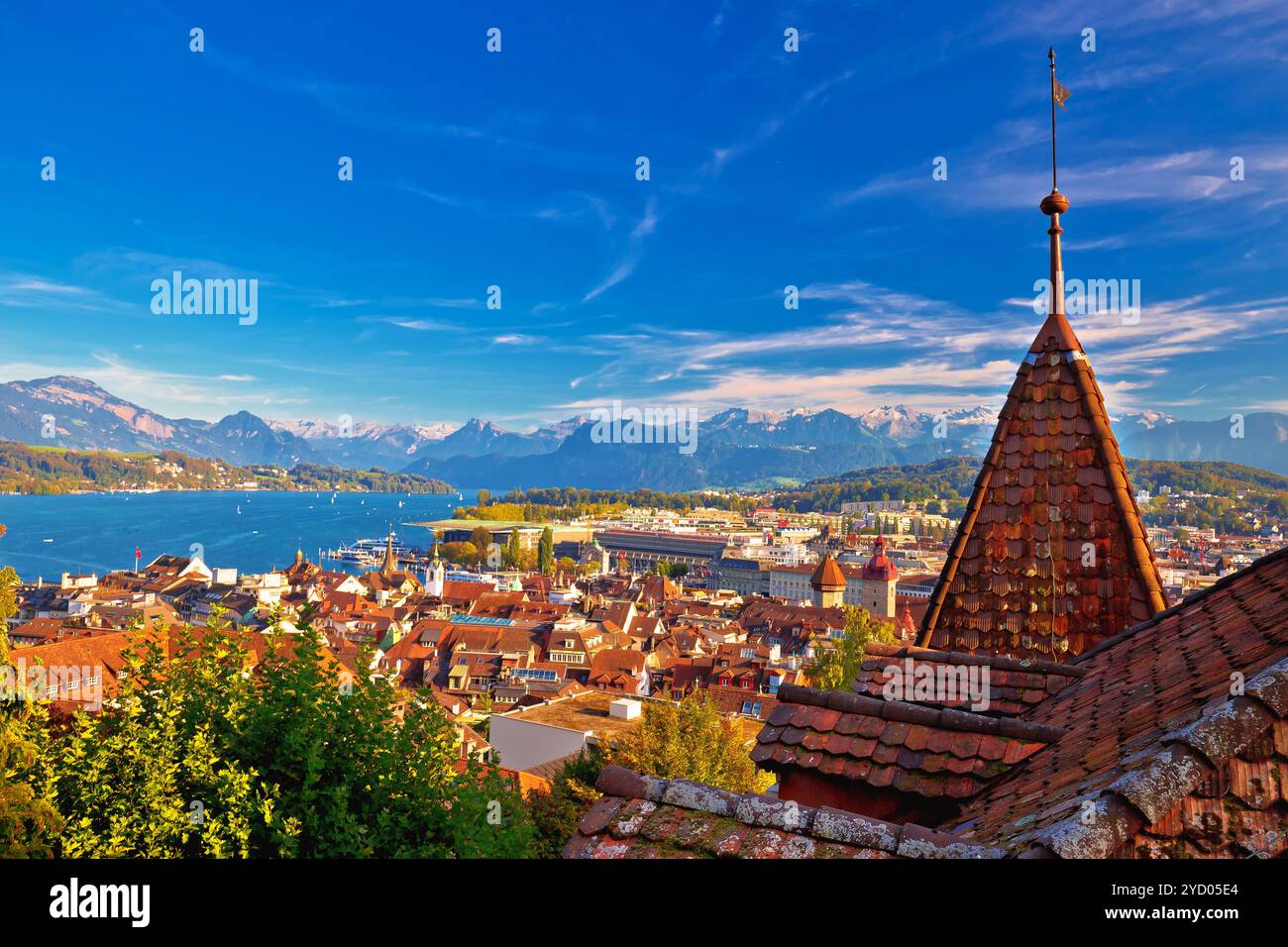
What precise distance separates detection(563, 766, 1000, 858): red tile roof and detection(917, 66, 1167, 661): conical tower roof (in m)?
3.24

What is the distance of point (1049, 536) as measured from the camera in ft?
16.2

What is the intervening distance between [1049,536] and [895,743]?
6.94 ft

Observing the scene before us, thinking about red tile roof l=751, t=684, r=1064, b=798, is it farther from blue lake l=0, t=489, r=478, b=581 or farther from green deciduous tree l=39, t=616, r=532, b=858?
blue lake l=0, t=489, r=478, b=581

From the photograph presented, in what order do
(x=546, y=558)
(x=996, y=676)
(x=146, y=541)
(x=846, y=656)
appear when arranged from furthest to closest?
(x=146, y=541) → (x=546, y=558) → (x=846, y=656) → (x=996, y=676)

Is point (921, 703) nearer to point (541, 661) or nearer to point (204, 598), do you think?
point (541, 661)

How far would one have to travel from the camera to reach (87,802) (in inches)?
276

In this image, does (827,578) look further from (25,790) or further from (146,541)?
(146,541)

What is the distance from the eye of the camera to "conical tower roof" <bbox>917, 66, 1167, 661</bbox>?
482cm

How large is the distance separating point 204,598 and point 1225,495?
17197 centimetres

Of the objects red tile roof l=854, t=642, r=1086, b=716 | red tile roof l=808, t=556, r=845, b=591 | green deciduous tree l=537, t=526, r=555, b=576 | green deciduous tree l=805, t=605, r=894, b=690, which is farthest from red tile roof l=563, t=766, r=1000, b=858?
green deciduous tree l=537, t=526, r=555, b=576

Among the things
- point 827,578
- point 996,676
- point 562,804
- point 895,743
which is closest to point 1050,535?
point 996,676

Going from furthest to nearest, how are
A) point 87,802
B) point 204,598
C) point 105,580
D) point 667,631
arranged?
point 105,580, point 204,598, point 667,631, point 87,802

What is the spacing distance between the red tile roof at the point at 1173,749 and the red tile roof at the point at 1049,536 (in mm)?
799
